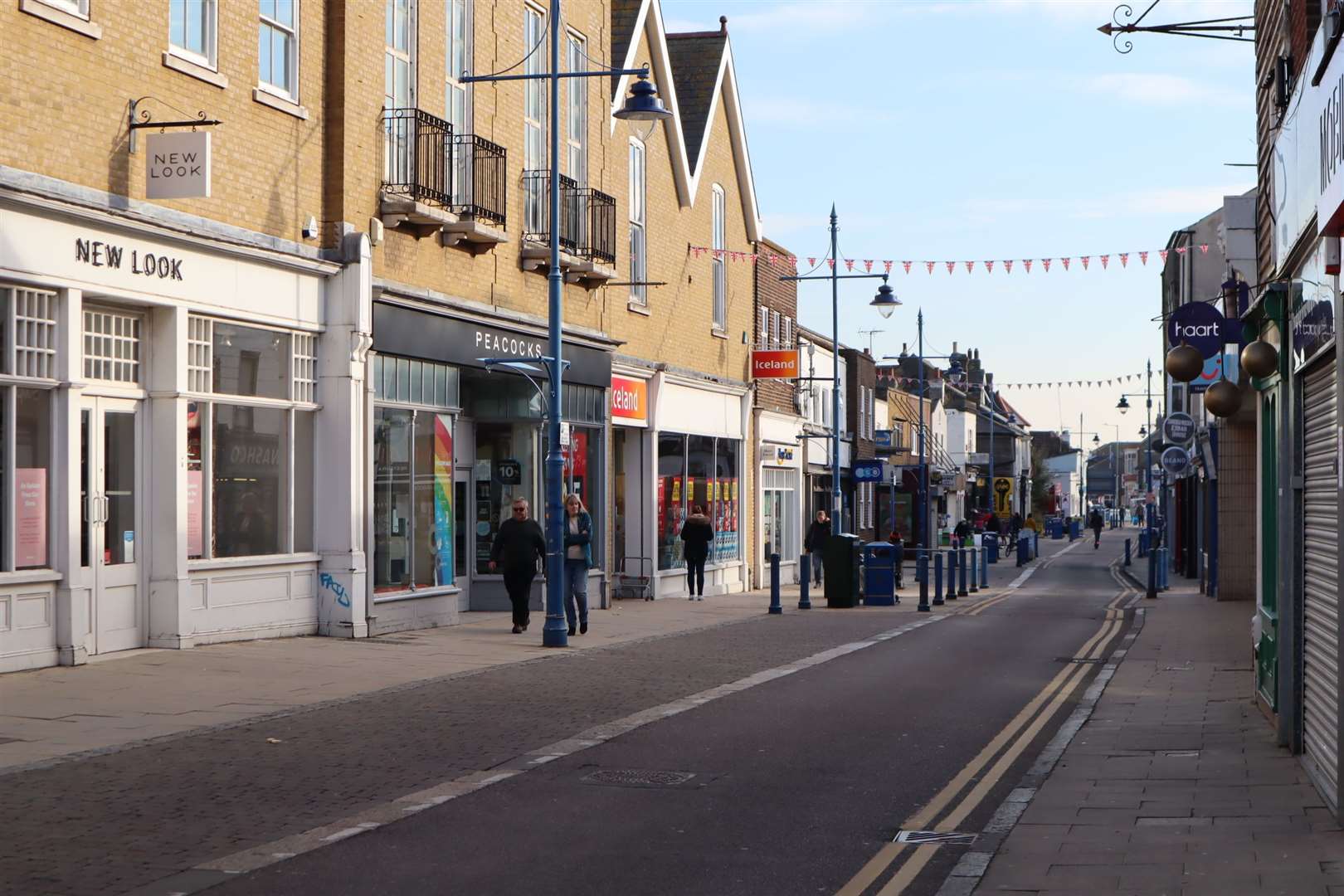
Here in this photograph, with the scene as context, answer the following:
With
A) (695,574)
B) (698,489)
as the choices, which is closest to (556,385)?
(695,574)

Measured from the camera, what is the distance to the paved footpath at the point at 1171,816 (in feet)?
23.5

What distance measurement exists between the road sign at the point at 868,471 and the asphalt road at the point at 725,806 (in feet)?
70.3

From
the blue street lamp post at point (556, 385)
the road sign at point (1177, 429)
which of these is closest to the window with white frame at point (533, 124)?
the blue street lamp post at point (556, 385)

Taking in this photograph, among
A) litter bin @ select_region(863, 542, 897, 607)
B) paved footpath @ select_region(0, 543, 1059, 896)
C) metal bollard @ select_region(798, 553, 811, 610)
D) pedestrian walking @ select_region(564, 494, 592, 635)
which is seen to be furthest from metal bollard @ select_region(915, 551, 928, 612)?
pedestrian walking @ select_region(564, 494, 592, 635)

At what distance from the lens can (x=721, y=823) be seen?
8.55 meters

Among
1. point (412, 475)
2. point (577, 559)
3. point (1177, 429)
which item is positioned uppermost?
point (1177, 429)

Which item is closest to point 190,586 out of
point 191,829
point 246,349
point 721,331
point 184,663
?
point 184,663

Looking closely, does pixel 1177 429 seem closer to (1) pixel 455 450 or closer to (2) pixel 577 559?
(1) pixel 455 450

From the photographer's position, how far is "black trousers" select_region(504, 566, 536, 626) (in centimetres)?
2070

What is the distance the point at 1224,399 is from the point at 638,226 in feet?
60.2

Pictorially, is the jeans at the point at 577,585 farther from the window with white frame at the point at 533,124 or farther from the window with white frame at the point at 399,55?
the window with white frame at the point at 399,55

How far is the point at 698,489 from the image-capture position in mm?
33844

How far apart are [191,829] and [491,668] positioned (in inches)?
330

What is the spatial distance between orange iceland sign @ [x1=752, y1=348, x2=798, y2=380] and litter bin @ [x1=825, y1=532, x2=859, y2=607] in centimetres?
973
